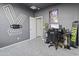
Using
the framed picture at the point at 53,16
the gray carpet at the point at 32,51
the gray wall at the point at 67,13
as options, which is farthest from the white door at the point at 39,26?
the gray carpet at the point at 32,51

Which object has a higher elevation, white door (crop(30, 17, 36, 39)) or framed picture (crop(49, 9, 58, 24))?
framed picture (crop(49, 9, 58, 24))

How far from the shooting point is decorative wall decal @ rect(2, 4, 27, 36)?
11.6 feet

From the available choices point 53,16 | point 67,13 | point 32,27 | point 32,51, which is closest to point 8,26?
point 32,27

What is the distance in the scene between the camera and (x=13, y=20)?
377 cm

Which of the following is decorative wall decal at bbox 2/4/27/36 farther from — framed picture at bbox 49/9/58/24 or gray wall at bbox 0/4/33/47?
framed picture at bbox 49/9/58/24

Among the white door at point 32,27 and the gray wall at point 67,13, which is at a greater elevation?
the gray wall at point 67,13

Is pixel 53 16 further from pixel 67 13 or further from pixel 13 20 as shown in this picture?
pixel 13 20

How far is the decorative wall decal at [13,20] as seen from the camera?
3527 millimetres

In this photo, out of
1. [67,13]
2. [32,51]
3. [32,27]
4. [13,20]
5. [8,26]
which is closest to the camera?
[32,51]

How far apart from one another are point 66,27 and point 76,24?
556 millimetres

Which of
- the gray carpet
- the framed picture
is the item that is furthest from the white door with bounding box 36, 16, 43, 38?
the gray carpet

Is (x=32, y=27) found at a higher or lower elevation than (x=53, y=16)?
lower

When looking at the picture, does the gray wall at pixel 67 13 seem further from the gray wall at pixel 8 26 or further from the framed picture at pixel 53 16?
the gray wall at pixel 8 26

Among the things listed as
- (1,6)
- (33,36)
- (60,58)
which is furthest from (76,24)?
(1,6)
